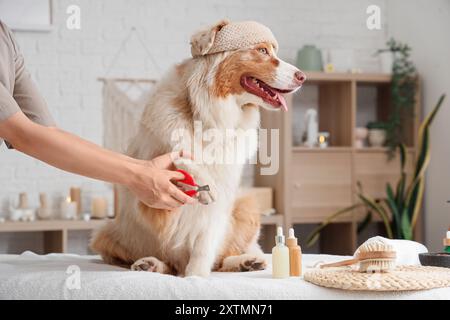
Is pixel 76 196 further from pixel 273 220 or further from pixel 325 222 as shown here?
pixel 325 222

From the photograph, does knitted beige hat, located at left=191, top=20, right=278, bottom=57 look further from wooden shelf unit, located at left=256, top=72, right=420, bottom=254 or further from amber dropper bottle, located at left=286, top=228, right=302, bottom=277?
wooden shelf unit, located at left=256, top=72, right=420, bottom=254

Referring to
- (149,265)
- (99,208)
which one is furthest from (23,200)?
(149,265)

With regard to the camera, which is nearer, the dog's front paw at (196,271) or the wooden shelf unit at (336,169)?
the dog's front paw at (196,271)

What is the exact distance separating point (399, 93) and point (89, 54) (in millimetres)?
2083

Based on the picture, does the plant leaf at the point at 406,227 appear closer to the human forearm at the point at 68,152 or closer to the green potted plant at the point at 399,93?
the green potted plant at the point at 399,93

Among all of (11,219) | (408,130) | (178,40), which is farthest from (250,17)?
(11,219)

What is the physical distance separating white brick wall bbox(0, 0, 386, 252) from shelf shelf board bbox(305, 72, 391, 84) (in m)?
0.61

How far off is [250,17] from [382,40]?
3.39 ft

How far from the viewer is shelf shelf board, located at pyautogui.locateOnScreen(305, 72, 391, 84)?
164 inches

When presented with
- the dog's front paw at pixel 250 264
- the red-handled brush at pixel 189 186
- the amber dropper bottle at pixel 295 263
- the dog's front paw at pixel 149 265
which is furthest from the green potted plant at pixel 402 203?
the red-handled brush at pixel 189 186

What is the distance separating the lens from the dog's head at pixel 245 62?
5.64ft

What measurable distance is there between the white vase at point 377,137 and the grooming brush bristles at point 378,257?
9.35 ft

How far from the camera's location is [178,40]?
4277 mm
